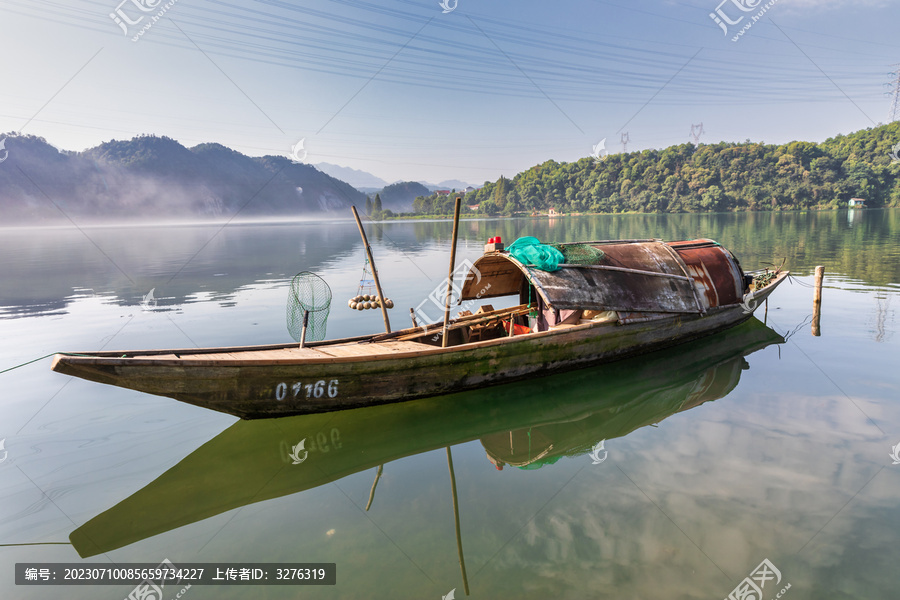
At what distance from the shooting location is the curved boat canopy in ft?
29.1

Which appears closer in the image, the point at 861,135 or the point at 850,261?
the point at 850,261

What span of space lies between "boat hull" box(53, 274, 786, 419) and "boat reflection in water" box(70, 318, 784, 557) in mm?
347

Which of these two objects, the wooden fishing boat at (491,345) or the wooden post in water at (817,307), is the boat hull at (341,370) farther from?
the wooden post in water at (817,307)

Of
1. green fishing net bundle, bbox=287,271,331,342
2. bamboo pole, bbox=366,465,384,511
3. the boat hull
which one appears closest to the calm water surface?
bamboo pole, bbox=366,465,384,511

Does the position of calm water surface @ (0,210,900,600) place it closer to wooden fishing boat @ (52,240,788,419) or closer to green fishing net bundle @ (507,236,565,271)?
wooden fishing boat @ (52,240,788,419)

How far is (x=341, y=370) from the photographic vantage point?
6.93m

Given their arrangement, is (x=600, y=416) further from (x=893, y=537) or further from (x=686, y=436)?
(x=893, y=537)

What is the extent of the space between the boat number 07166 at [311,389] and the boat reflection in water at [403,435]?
644 millimetres

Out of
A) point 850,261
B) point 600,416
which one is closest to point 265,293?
A: point 600,416

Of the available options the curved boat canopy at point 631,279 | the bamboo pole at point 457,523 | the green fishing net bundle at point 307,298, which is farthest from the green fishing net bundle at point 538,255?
the bamboo pole at point 457,523

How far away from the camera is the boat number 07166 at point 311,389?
→ 6730mm

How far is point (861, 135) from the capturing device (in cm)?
9638

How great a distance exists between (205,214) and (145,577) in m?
187

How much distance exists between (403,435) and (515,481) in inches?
78.0
